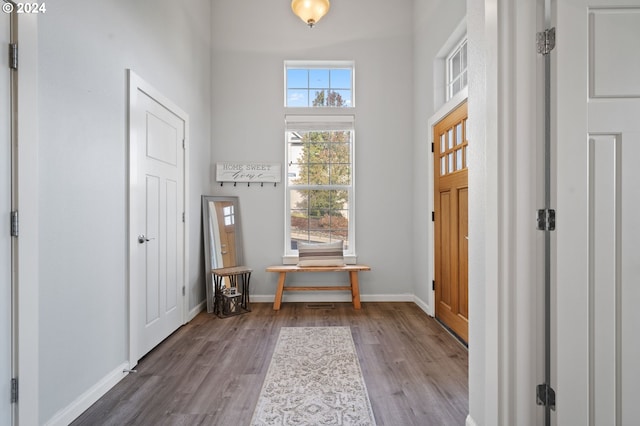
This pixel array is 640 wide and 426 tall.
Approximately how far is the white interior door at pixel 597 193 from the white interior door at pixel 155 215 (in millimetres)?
2560

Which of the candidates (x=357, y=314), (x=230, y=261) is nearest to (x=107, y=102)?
(x=230, y=261)

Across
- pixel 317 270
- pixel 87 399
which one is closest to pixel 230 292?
pixel 317 270

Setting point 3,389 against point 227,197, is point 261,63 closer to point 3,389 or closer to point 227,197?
point 227,197

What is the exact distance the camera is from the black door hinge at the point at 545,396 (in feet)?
4.28

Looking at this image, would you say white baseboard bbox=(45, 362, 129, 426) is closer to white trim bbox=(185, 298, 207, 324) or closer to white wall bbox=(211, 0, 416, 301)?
white trim bbox=(185, 298, 207, 324)

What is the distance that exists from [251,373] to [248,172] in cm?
249

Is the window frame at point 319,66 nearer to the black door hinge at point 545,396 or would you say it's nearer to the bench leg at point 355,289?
the bench leg at point 355,289

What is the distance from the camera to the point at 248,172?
4156 mm

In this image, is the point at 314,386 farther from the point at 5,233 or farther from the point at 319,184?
the point at 319,184

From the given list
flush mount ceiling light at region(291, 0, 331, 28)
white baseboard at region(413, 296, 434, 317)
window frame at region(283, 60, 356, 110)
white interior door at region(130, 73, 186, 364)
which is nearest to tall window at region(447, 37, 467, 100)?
window frame at region(283, 60, 356, 110)

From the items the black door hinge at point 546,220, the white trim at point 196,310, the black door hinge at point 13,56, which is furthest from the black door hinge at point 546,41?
the white trim at point 196,310

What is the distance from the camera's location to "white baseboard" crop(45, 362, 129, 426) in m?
1.72

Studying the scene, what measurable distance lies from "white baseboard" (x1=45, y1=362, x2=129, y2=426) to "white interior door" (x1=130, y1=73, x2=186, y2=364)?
182 mm

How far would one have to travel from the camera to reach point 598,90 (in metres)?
1.27
